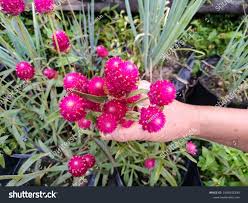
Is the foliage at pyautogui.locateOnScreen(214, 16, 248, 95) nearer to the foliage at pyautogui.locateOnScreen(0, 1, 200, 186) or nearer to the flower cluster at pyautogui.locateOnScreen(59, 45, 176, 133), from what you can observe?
the foliage at pyautogui.locateOnScreen(0, 1, 200, 186)

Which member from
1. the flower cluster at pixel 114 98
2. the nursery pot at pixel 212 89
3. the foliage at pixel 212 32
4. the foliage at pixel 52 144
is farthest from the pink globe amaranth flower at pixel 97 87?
the foliage at pixel 212 32

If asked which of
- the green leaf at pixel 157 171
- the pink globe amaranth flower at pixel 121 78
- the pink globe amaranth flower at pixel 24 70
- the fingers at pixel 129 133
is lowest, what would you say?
the green leaf at pixel 157 171

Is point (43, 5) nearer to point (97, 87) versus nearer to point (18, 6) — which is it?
point (18, 6)

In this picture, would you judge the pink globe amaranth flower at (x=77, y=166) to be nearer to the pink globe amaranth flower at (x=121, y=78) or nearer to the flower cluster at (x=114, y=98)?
the flower cluster at (x=114, y=98)

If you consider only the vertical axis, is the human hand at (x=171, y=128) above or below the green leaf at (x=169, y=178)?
above

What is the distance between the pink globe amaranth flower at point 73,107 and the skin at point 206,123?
0.84 feet

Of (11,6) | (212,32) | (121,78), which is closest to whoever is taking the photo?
(121,78)

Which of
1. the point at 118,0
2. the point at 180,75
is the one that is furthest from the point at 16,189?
the point at 118,0

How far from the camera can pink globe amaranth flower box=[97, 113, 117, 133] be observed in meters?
0.89

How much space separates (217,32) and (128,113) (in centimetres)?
120

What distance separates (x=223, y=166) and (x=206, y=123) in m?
0.40

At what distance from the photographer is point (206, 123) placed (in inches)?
44.7

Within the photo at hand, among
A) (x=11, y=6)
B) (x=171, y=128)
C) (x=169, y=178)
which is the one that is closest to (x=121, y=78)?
(x=171, y=128)

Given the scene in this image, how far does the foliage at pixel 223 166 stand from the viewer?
1.43 meters
